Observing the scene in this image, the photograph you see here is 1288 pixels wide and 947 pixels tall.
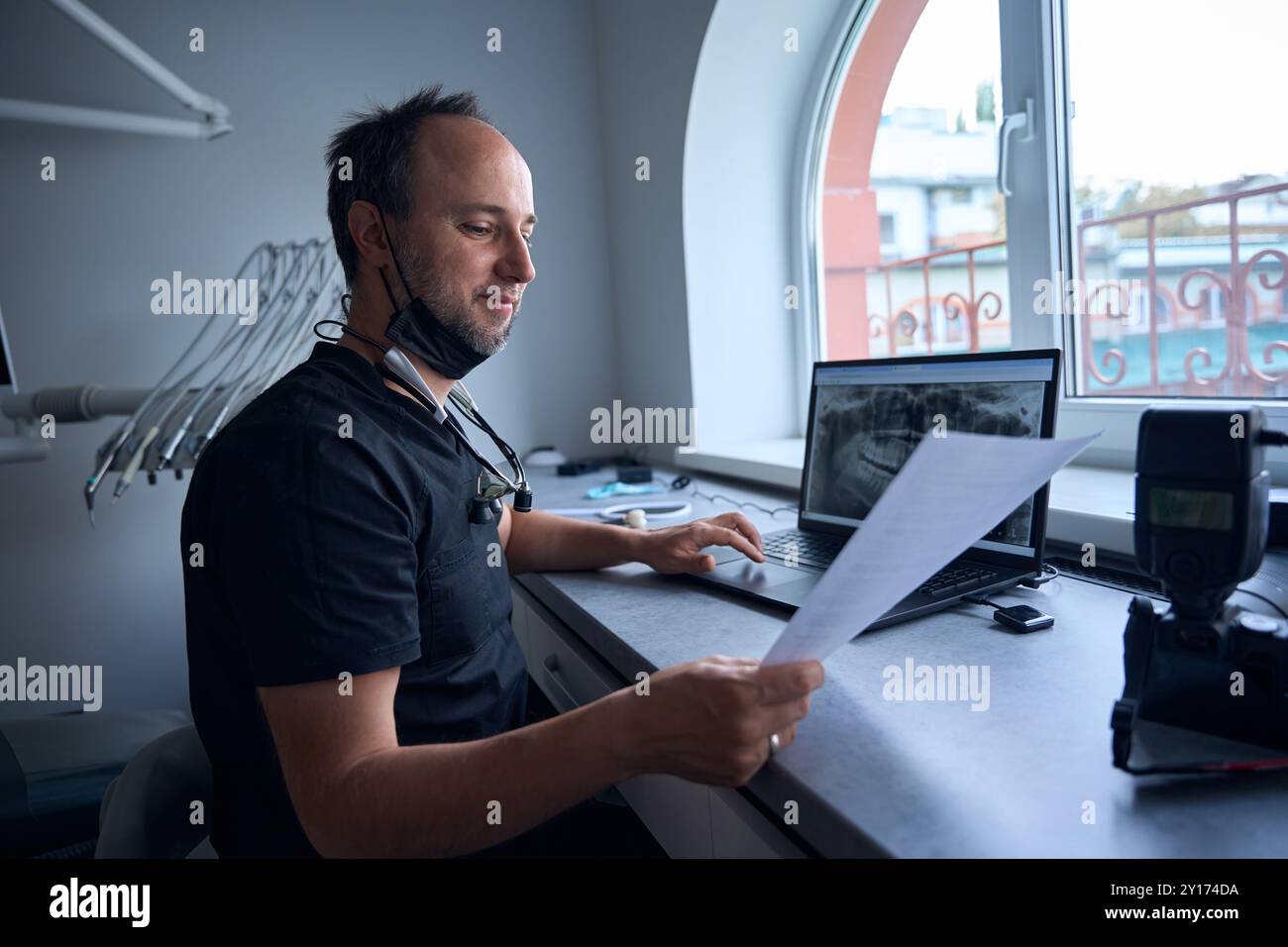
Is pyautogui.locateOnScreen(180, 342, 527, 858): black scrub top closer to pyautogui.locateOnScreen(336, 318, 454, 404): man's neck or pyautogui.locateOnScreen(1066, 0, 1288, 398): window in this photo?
pyautogui.locateOnScreen(336, 318, 454, 404): man's neck

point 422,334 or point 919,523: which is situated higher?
point 422,334

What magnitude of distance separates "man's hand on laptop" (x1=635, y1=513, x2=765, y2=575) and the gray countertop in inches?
6.4

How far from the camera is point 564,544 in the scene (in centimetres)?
126

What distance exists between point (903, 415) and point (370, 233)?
0.74m

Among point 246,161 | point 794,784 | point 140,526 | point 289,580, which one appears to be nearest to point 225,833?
point 289,580

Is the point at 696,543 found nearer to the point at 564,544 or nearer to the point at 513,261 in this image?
the point at 564,544

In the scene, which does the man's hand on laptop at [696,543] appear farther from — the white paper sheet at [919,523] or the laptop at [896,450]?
the white paper sheet at [919,523]

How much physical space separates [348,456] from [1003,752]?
1.95 ft

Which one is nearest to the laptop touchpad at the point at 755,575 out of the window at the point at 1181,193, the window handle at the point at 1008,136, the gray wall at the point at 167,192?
the window at the point at 1181,193

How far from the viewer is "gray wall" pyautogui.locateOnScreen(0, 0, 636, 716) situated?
2.15 meters

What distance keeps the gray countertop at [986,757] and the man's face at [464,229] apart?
43 centimetres

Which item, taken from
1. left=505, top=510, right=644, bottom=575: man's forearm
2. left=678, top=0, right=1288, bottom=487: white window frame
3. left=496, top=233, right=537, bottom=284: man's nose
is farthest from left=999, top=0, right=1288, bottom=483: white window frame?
left=496, top=233, right=537, bottom=284: man's nose

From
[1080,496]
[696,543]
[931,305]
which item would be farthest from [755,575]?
[931,305]

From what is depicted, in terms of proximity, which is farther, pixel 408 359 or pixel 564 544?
pixel 564 544
